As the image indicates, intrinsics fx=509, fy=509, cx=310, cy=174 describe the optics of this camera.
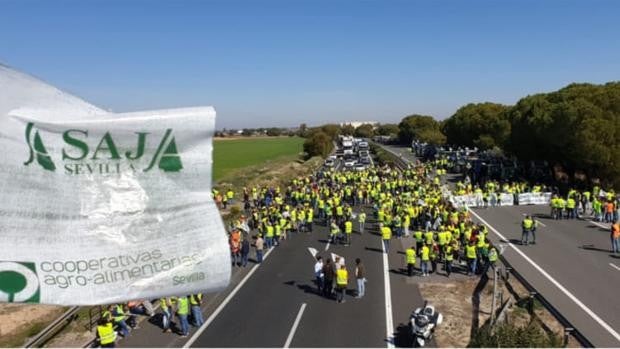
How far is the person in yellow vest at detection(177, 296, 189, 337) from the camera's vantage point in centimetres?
1301

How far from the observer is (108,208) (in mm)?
4035

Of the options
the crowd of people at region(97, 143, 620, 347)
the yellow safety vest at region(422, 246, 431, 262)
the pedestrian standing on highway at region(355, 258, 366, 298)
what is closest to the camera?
the crowd of people at region(97, 143, 620, 347)

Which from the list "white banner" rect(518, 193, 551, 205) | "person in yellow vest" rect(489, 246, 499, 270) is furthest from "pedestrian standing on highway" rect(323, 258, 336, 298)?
"white banner" rect(518, 193, 551, 205)

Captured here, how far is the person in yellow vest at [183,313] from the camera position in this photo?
13008 millimetres

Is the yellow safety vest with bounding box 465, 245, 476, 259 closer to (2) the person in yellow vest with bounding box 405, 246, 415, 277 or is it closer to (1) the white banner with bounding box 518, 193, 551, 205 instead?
(2) the person in yellow vest with bounding box 405, 246, 415, 277

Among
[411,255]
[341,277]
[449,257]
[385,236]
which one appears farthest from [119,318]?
[385,236]

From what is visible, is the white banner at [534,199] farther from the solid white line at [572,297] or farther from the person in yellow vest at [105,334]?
the person in yellow vest at [105,334]

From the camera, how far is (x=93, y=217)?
4020 mm

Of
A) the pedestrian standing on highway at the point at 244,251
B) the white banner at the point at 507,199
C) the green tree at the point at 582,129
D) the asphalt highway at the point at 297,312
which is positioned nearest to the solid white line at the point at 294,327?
the asphalt highway at the point at 297,312

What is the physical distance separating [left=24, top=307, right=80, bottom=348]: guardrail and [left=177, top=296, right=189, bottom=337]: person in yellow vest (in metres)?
3.28

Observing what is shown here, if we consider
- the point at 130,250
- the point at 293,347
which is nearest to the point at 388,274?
the point at 293,347

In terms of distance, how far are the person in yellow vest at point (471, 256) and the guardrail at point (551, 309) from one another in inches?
44.9

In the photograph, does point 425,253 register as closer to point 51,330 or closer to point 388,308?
point 388,308

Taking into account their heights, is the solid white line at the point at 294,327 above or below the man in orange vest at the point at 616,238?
below
